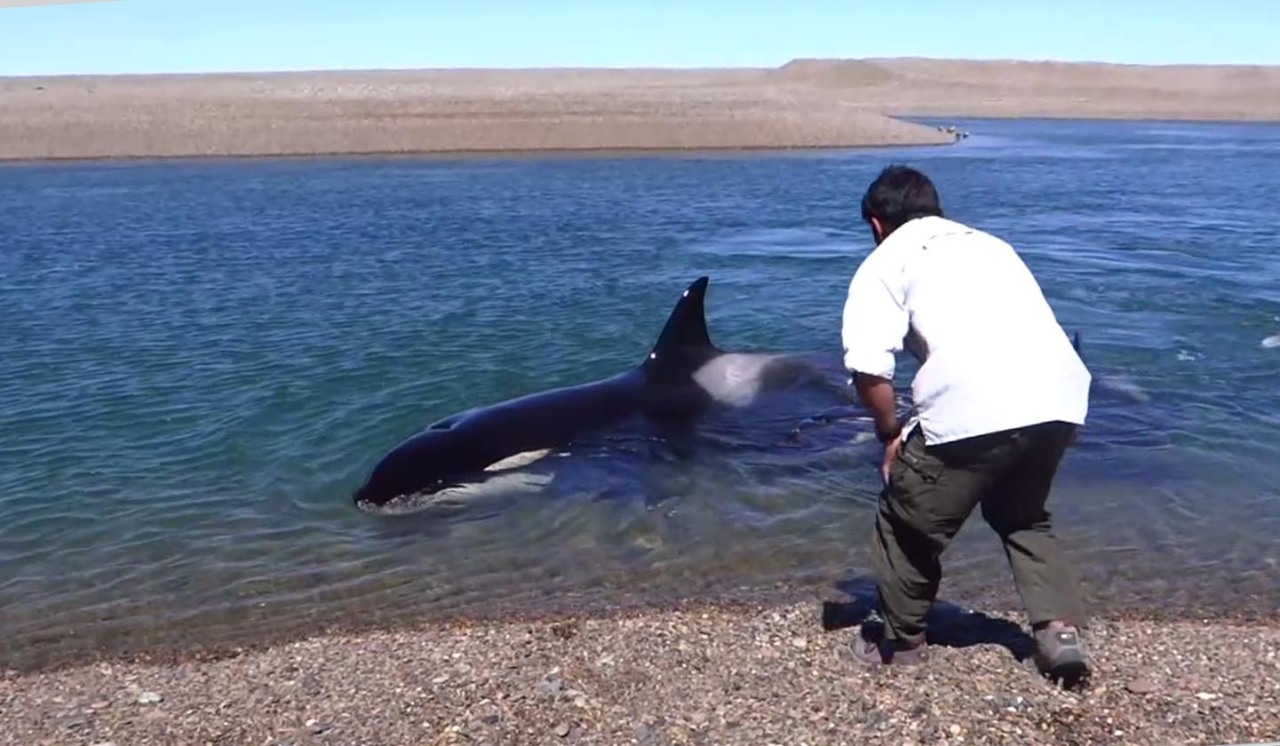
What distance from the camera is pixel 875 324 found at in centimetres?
693

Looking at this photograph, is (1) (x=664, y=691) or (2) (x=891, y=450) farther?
(1) (x=664, y=691)

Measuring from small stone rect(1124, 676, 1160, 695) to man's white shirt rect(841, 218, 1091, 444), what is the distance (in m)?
1.64

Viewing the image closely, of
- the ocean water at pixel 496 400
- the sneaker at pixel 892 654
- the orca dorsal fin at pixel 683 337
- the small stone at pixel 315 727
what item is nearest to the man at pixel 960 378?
the sneaker at pixel 892 654

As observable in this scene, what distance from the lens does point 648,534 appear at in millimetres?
11109

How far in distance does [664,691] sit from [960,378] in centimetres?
251

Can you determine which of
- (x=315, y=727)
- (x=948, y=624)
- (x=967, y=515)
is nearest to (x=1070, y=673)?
(x=967, y=515)

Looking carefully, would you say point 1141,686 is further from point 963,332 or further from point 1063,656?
point 963,332

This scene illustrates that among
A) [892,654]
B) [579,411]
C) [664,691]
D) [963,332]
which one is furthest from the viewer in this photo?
[579,411]

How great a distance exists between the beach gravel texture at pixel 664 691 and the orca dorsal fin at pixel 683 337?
555 cm

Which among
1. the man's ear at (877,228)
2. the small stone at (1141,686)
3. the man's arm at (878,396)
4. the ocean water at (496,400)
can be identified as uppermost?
the man's ear at (877,228)

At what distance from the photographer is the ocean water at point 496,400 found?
10.1 meters

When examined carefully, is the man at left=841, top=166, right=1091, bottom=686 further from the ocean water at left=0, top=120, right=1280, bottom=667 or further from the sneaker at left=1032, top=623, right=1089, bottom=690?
the ocean water at left=0, top=120, right=1280, bottom=667

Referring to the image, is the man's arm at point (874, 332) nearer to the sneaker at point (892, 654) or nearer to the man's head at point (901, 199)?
the man's head at point (901, 199)

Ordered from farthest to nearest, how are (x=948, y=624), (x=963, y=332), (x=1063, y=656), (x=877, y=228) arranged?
(x=948, y=624) → (x=1063, y=656) → (x=877, y=228) → (x=963, y=332)
